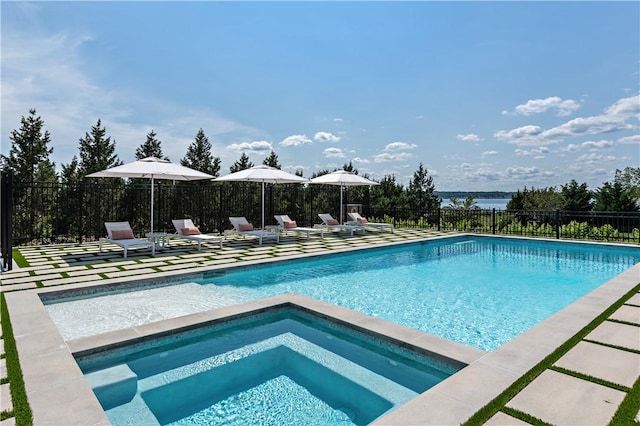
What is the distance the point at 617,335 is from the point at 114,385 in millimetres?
4878

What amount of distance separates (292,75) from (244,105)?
106 inches

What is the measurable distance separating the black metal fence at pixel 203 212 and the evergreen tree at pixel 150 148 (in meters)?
9.84

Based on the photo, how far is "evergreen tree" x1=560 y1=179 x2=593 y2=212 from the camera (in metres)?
21.7

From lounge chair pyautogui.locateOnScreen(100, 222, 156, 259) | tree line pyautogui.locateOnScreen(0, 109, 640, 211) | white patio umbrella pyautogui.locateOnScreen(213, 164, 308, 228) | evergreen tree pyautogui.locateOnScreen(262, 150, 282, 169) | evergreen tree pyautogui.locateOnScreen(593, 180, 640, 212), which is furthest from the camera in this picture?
evergreen tree pyautogui.locateOnScreen(262, 150, 282, 169)

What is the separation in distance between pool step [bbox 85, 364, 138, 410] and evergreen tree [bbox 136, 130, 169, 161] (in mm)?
22978

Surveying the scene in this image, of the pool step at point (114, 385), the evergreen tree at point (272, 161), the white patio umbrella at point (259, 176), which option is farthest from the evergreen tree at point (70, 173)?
the pool step at point (114, 385)

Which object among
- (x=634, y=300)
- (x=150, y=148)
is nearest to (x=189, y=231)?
(x=634, y=300)

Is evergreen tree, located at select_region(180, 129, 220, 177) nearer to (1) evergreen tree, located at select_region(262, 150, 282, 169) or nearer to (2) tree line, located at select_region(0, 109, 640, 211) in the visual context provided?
(2) tree line, located at select_region(0, 109, 640, 211)

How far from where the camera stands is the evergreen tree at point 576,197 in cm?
2169

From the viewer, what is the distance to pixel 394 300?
20.0 ft

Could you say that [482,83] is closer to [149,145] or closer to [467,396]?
[467,396]

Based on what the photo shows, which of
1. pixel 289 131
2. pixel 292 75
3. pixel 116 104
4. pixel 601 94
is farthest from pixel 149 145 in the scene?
pixel 601 94

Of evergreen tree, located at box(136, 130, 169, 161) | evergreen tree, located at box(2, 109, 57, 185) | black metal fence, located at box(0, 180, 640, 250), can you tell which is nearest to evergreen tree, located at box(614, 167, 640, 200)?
black metal fence, located at box(0, 180, 640, 250)

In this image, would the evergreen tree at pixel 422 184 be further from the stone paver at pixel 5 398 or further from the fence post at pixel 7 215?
the stone paver at pixel 5 398
